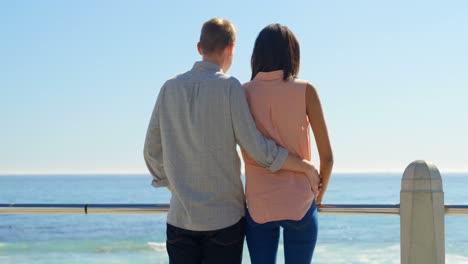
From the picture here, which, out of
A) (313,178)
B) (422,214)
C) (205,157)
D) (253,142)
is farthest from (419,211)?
(205,157)

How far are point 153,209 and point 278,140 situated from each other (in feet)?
2.48

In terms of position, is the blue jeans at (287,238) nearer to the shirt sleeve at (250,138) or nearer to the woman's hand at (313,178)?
the woman's hand at (313,178)

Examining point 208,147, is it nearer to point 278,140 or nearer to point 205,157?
point 205,157

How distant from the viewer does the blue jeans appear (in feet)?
8.57

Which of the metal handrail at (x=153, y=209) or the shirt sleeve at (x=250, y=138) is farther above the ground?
the shirt sleeve at (x=250, y=138)

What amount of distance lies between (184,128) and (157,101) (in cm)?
18

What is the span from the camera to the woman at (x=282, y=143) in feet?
8.54

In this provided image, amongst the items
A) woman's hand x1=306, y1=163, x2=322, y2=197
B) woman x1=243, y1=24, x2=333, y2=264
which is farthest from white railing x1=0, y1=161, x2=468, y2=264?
woman x1=243, y1=24, x2=333, y2=264

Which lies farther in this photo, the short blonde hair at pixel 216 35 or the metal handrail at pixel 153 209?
the metal handrail at pixel 153 209

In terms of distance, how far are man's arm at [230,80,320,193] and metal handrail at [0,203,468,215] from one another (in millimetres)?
445

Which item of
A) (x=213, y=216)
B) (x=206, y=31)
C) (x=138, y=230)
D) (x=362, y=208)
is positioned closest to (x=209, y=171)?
(x=213, y=216)

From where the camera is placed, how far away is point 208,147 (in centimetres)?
261

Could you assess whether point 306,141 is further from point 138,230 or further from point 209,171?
point 138,230

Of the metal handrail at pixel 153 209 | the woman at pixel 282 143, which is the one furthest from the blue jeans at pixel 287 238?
the metal handrail at pixel 153 209
